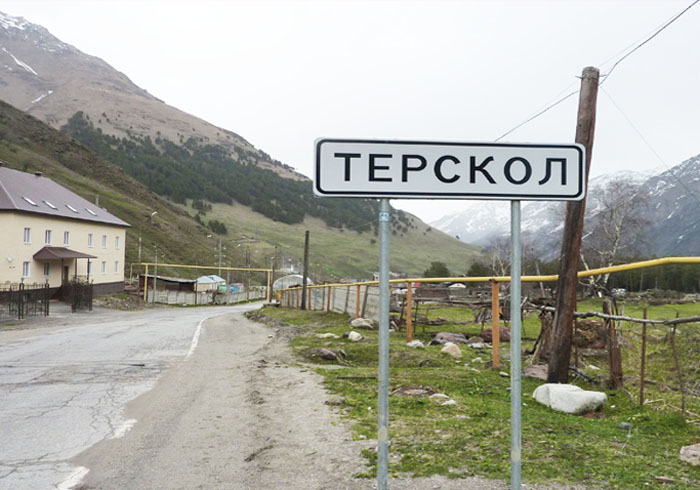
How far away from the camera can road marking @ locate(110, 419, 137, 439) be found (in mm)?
5688

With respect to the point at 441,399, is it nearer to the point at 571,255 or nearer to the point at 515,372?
the point at 571,255

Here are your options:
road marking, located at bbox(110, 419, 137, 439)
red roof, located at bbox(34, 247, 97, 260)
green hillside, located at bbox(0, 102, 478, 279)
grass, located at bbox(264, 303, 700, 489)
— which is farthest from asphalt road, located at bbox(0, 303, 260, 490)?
green hillside, located at bbox(0, 102, 478, 279)

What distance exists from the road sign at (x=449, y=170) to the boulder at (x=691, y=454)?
2.62 meters

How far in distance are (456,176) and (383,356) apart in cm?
98

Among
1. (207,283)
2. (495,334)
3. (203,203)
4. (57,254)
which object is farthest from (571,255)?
(203,203)

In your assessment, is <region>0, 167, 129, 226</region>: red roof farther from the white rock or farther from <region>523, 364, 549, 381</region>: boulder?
the white rock

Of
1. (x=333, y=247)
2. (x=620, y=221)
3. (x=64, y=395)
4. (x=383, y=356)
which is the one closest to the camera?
(x=383, y=356)

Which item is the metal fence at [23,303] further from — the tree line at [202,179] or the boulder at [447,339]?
the tree line at [202,179]

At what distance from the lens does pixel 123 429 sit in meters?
5.96

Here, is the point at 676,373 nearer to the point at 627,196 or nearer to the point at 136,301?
the point at 627,196

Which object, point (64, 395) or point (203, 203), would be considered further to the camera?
point (203, 203)

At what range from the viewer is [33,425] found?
6121 mm

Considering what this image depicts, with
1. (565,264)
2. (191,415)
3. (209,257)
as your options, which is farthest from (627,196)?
(209,257)

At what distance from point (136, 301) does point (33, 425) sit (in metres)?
46.6
